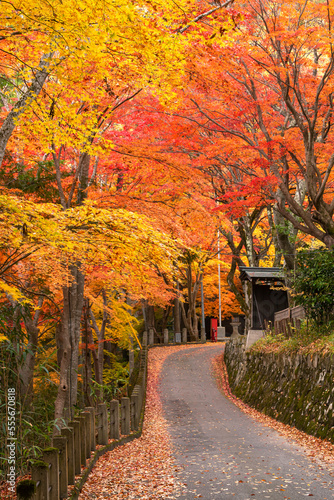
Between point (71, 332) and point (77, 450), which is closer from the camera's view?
point (77, 450)

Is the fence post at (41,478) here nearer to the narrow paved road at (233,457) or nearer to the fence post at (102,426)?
the narrow paved road at (233,457)

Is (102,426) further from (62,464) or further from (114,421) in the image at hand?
(62,464)

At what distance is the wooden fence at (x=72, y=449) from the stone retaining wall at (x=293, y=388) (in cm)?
409

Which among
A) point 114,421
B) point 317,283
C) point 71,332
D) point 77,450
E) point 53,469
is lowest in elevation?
point 114,421

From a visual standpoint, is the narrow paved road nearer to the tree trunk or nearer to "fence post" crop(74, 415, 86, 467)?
"fence post" crop(74, 415, 86, 467)

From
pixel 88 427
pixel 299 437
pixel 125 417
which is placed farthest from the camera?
pixel 125 417

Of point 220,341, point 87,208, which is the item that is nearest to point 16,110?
point 87,208

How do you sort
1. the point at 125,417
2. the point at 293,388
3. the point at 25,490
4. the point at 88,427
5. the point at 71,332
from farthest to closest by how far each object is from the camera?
the point at 293,388 < the point at 71,332 < the point at 125,417 < the point at 88,427 < the point at 25,490

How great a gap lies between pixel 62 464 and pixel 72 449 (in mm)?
744

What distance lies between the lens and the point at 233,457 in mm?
8883

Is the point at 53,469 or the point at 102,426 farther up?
the point at 53,469

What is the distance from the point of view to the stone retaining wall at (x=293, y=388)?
33.2 feet

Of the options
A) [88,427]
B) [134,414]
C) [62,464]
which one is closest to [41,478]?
[62,464]

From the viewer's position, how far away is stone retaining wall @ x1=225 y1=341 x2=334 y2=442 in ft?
33.2
